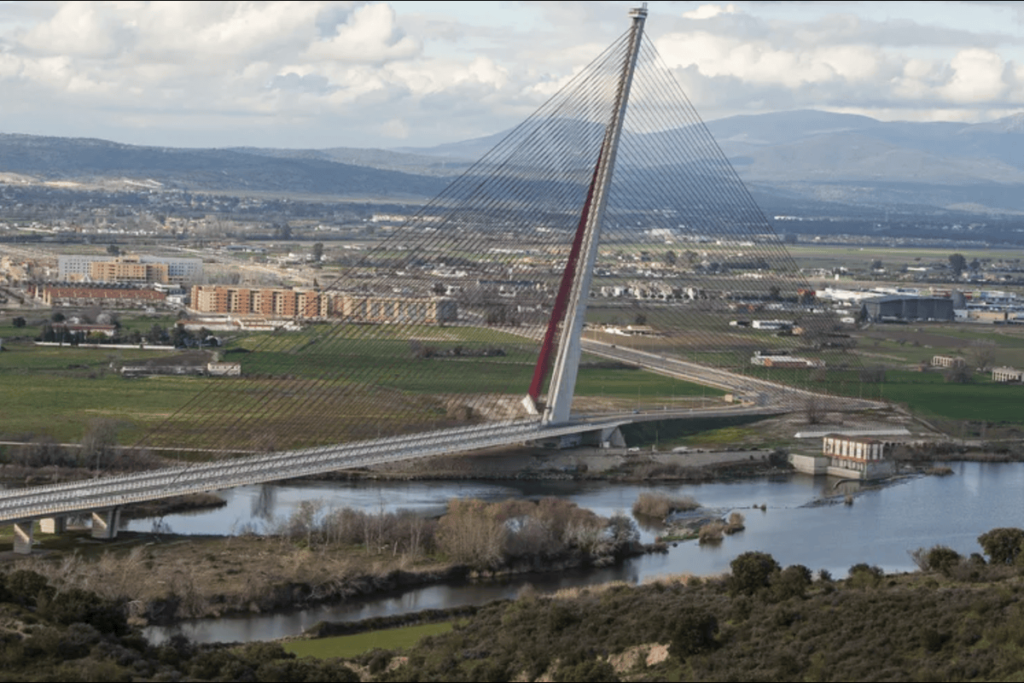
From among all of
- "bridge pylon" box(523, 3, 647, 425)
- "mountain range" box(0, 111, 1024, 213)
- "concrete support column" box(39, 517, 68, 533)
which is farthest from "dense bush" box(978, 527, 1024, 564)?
"mountain range" box(0, 111, 1024, 213)

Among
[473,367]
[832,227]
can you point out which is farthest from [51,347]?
[832,227]

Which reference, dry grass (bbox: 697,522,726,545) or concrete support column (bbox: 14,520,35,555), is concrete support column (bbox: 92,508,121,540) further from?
dry grass (bbox: 697,522,726,545)

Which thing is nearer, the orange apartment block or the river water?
the river water

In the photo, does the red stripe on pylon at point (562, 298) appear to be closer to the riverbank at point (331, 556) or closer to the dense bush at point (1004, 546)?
the riverbank at point (331, 556)

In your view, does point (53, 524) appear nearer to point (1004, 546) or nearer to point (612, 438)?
point (1004, 546)

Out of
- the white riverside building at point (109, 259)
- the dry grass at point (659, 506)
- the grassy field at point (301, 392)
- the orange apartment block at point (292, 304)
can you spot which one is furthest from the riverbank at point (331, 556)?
the white riverside building at point (109, 259)

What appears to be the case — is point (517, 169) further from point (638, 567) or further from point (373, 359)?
point (638, 567)
